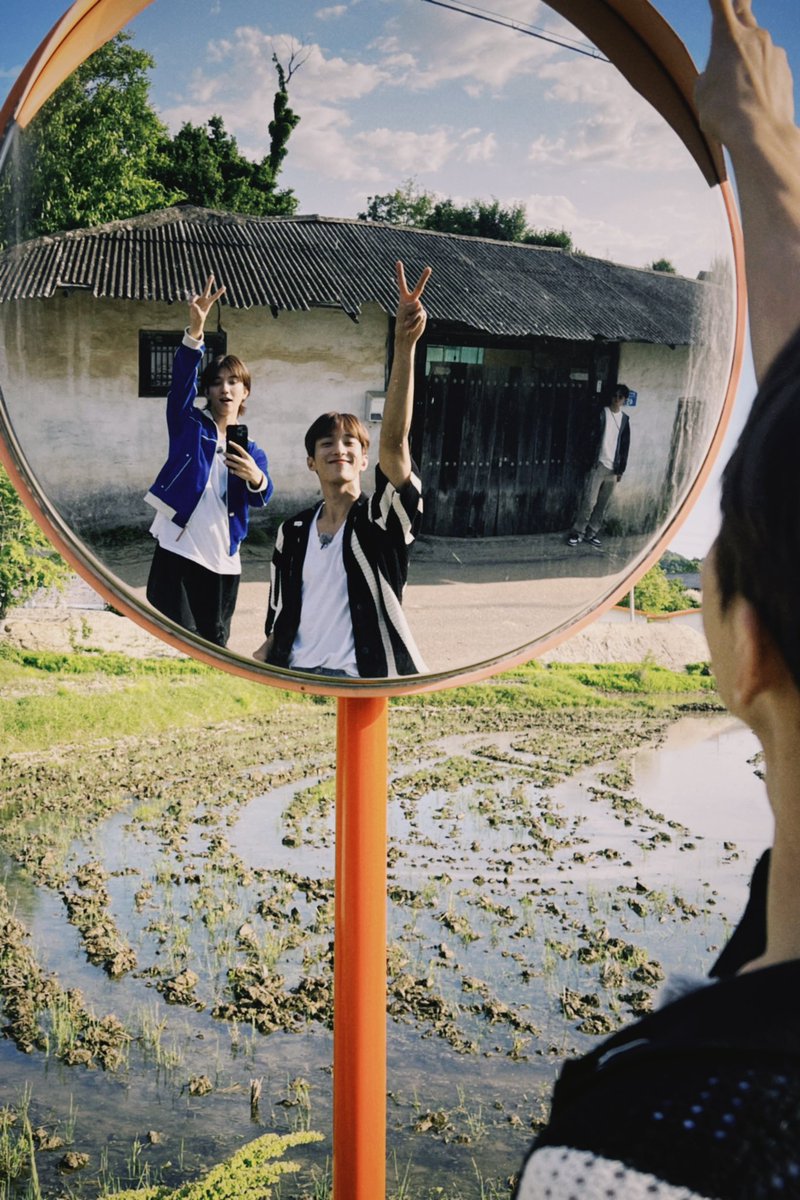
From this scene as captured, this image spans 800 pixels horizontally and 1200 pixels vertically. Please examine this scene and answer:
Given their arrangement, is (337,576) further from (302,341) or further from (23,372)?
(23,372)

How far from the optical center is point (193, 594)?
1267 millimetres

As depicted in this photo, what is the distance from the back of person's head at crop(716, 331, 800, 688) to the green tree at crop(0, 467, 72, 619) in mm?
5802

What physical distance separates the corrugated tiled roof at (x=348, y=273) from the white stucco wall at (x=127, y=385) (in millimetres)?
23

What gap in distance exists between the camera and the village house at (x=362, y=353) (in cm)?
120

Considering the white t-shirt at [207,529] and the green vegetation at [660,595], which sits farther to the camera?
the green vegetation at [660,595]

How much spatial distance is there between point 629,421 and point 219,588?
0.49m

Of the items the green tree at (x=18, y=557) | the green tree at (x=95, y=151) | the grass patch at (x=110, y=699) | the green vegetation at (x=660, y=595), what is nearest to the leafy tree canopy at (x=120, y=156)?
the green tree at (x=95, y=151)

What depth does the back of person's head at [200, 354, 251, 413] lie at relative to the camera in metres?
1.23

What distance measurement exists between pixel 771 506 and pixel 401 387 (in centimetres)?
83

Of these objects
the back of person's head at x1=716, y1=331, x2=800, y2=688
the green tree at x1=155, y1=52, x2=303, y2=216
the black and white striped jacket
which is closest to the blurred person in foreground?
the back of person's head at x1=716, y1=331, x2=800, y2=688

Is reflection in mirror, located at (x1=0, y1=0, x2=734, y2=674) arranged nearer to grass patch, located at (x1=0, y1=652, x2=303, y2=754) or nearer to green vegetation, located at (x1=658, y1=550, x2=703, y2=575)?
grass patch, located at (x1=0, y1=652, x2=303, y2=754)

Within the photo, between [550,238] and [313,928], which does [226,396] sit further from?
[313,928]

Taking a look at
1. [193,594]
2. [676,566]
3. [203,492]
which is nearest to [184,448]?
[203,492]

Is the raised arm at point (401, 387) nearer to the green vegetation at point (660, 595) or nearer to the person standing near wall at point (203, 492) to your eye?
the person standing near wall at point (203, 492)
